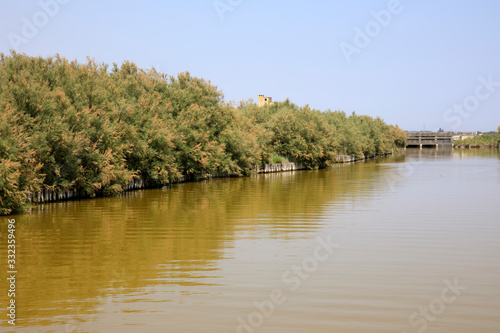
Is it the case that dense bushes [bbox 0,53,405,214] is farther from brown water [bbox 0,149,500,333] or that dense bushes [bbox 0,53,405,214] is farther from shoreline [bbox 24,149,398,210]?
brown water [bbox 0,149,500,333]

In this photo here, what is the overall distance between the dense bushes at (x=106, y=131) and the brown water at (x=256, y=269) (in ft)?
11.1

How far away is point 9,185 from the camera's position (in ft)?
78.0

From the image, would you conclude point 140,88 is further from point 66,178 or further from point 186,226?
point 186,226

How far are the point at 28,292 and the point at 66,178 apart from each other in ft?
68.5

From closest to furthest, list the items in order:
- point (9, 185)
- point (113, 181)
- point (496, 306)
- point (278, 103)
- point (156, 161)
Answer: point (496, 306)
point (9, 185)
point (113, 181)
point (156, 161)
point (278, 103)

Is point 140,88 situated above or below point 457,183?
above

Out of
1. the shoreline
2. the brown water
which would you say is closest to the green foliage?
the shoreline

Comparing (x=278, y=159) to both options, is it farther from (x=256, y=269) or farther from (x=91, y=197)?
(x=256, y=269)

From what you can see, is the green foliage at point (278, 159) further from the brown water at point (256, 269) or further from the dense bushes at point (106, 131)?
the brown water at point (256, 269)

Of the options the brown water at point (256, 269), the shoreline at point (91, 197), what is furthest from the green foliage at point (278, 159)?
the brown water at point (256, 269)

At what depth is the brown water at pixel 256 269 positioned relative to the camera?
425 inches

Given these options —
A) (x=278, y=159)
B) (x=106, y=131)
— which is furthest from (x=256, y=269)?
(x=278, y=159)

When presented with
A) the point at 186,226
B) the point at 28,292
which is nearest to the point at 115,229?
the point at 186,226

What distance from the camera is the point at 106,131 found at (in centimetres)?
3434
